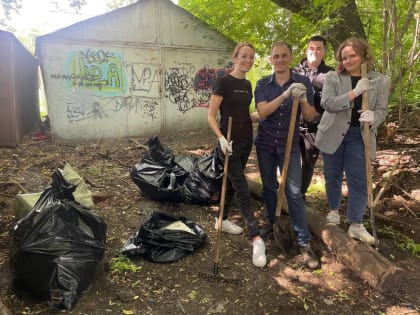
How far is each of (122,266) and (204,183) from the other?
4.90ft

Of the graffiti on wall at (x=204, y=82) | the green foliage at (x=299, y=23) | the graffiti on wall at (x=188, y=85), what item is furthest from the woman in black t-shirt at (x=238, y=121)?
the graffiti on wall at (x=204, y=82)

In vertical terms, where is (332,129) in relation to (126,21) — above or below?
below

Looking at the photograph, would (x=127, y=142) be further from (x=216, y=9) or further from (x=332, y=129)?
(x=332, y=129)

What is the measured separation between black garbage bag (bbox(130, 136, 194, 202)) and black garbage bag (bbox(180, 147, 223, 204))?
122 millimetres

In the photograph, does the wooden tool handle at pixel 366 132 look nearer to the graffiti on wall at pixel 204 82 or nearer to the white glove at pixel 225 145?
the white glove at pixel 225 145

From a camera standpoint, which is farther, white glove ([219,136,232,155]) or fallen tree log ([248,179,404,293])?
white glove ([219,136,232,155])

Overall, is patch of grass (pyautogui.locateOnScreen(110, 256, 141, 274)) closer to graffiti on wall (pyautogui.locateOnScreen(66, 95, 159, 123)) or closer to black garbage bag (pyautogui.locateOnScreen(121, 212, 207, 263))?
black garbage bag (pyautogui.locateOnScreen(121, 212, 207, 263))

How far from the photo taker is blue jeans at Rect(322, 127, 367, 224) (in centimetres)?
309

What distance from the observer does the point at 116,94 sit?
8602 mm

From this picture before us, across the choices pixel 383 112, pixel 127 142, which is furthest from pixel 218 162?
pixel 127 142

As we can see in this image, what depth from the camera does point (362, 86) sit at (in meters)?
2.83

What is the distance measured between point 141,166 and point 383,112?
2.84 metres

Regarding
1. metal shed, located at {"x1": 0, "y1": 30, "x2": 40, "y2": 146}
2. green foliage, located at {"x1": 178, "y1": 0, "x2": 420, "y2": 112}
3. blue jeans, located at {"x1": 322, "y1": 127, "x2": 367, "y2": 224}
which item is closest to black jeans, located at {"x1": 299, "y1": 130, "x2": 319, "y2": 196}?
blue jeans, located at {"x1": 322, "y1": 127, "x2": 367, "y2": 224}

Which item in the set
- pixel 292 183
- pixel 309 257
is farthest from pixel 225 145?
pixel 309 257
